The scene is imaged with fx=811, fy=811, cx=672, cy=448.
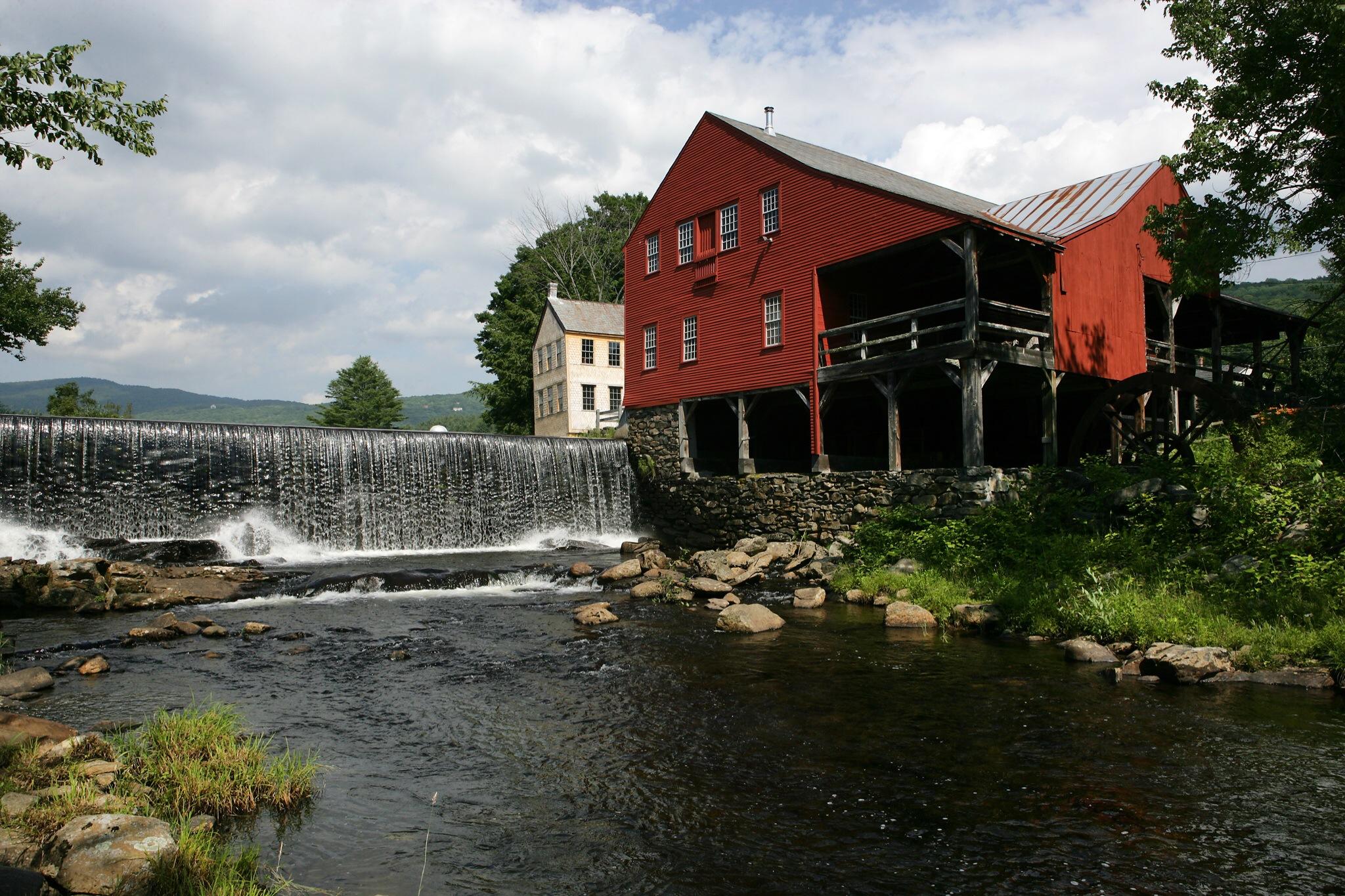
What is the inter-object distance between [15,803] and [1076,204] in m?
24.4

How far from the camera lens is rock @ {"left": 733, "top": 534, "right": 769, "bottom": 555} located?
19844mm

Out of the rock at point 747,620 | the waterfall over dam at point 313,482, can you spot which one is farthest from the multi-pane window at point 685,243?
the rock at point 747,620

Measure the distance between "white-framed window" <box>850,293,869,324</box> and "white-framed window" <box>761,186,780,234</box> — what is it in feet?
9.29

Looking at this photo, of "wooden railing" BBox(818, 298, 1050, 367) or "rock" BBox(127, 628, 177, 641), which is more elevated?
"wooden railing" BBox(818, 298, 1050, 367)

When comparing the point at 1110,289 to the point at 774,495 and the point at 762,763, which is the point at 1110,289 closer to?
the point at 774,495

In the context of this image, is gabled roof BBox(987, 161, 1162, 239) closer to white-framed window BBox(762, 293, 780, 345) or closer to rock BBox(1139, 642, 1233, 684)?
white-framed window BBox(762, 293, 780, 345)

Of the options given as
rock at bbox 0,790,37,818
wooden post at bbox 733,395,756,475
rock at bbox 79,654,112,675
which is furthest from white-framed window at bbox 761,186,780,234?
rock at bbox 0,790,37,818

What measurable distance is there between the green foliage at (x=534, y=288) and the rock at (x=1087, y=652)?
4305cm

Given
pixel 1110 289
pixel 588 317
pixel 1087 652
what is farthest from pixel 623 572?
pixel 588 317

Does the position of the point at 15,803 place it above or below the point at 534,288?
below

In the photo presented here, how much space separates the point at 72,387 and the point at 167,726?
192 ft

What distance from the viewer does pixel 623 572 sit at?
691 inches

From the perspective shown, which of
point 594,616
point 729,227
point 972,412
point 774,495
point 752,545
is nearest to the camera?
point 594,616

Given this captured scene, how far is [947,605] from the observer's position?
43.3 ft
